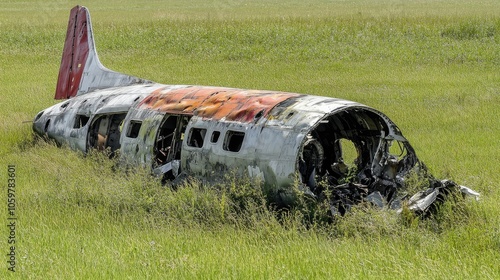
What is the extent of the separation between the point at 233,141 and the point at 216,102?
2.78ft

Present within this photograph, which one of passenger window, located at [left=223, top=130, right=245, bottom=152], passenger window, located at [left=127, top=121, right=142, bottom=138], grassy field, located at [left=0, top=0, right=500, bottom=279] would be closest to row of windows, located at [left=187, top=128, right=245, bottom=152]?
passenger window, located at [left=223, top=130, right=245, bottom=152]

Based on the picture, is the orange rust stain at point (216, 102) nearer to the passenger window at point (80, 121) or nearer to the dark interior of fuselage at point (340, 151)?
the dark interior of fuselage at point (340, 151)

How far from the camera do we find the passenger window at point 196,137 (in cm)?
Result: 1457

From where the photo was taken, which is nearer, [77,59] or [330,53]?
[77,59]

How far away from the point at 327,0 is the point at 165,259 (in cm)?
9845

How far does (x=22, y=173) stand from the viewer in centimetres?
1709

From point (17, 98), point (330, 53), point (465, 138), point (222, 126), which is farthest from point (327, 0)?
point (222, 126)

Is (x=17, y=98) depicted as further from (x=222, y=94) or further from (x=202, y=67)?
(x=222, y=94)

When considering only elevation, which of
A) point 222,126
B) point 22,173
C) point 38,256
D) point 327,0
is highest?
point 222,126

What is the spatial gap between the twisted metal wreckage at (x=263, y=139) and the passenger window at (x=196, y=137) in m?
0.02

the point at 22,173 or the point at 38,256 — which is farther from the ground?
the point at 38,256

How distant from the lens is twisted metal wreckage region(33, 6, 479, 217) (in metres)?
13.0

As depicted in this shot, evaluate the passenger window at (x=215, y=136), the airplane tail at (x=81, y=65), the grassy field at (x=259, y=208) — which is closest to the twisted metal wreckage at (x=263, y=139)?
the passenger window at (x=215, y=136)

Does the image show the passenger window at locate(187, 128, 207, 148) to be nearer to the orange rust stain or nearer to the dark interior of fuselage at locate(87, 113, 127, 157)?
the orange rust stain
